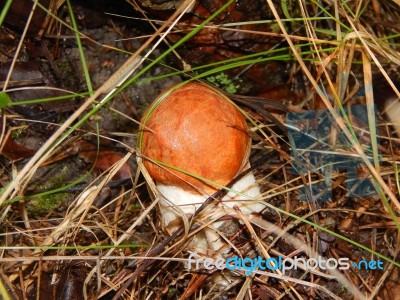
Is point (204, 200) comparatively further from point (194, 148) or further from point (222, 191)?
point (194, 148)

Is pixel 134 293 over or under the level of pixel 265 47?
under

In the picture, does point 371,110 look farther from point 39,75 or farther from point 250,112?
point 39,75

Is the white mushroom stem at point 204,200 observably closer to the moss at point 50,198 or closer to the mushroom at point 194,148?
the mushroom at point 194,148

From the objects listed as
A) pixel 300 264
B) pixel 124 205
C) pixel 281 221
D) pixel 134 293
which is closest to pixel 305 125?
pixel 281 221

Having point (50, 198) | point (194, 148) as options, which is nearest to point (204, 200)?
point (194, 148)

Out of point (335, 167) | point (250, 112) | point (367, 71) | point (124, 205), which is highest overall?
point (367, 71)

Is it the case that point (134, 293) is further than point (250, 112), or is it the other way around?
point (250, 112)

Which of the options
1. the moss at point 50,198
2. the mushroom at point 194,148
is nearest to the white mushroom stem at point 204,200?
the mushroom at point 194,148
